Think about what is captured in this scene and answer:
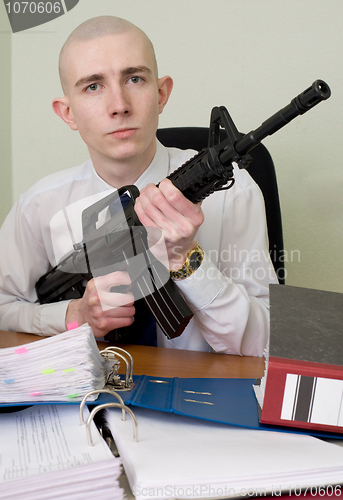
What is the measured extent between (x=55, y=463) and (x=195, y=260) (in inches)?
19.1

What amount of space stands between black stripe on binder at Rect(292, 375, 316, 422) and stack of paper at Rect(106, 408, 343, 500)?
2 cm

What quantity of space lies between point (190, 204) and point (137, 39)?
0.45m

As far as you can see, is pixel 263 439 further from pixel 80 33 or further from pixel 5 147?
pixel 5 147

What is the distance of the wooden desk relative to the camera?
Answer: 0.66m

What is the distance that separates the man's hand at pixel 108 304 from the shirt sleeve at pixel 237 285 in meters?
0.12

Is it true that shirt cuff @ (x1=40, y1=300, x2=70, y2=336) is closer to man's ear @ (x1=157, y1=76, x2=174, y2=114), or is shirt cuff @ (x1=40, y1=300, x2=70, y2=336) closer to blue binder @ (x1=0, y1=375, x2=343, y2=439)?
blue binder @ (x1=0, y1=375, x2=343, y2=439)

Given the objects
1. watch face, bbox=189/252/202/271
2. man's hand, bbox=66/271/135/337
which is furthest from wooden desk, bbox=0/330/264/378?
watch face, bbox=189/252/202/271

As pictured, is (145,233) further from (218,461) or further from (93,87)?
(218,461)

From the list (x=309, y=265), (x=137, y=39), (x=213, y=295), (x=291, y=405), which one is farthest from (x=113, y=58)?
(x=309, y=265)

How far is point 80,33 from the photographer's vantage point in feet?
3.08

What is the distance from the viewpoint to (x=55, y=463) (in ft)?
1.09

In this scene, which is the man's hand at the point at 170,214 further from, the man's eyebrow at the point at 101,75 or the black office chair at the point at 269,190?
the black office chair at the point at 269,190

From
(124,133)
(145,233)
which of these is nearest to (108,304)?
(145,233)

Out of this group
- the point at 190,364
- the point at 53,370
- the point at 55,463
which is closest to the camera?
the point at 55,463
